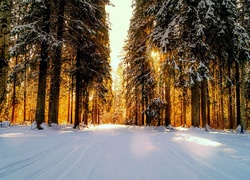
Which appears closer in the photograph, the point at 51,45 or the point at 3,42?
the point at 3,42

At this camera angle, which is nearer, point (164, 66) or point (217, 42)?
point (217, 42)

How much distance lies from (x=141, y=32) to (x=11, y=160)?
51.8ft

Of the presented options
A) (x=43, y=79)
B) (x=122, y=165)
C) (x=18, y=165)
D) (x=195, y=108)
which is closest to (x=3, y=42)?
(x=43, y=79)

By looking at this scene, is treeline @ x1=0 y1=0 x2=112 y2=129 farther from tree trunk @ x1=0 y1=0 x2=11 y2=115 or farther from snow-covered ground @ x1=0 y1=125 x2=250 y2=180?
snow-covered ground @ x1=0 y1=125 x2=250 y2=180

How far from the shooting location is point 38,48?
13.2 meters

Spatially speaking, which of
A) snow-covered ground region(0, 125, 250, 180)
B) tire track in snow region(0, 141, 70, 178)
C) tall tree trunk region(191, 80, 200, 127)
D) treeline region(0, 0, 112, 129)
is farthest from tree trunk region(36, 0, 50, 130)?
tall tree trunk region(191, 80, 200, 127)

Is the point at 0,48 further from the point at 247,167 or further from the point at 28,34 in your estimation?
the point at 247,167

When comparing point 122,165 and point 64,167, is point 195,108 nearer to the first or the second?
point 122,165

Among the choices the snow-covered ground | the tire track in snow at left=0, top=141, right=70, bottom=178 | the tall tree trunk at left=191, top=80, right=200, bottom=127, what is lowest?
the snow-covered ground

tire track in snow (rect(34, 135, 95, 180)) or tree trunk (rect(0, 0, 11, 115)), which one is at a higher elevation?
tree trunk (rect(0, 0, 11, 115))

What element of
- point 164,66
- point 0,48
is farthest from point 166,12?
point 0,48

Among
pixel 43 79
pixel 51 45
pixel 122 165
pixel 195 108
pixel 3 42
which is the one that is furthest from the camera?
pixel 195 108

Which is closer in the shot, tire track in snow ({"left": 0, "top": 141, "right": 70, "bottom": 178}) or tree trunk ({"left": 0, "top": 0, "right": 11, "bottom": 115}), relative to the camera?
tire track in snow ({"left": 0, "top": 141, "right": 70, "bottom": 178})

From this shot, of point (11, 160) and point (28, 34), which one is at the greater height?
point (28, 34)
